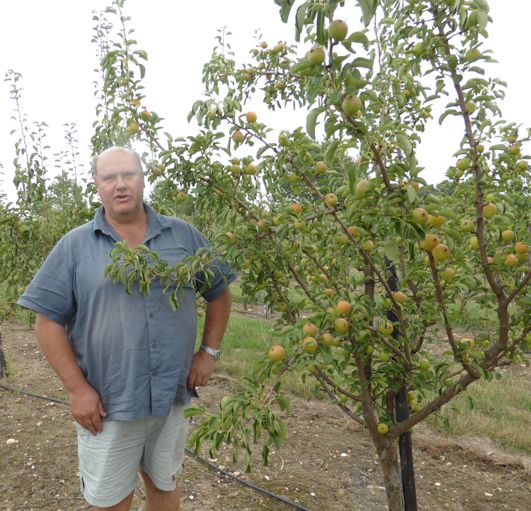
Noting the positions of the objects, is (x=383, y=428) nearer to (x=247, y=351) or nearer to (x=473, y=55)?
(x=473, y=55)

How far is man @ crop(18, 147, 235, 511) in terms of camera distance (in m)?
1.91

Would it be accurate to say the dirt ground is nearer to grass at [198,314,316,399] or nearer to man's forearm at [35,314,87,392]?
grass at [198,314,316,399]

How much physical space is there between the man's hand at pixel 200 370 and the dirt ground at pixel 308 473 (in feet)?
3.29

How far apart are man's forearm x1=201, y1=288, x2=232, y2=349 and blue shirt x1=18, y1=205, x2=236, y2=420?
266 millimetres

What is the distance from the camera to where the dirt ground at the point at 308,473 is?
2.83 metres

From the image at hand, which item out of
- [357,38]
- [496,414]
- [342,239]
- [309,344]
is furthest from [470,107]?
[496,414]

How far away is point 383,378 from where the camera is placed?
6.61 ft

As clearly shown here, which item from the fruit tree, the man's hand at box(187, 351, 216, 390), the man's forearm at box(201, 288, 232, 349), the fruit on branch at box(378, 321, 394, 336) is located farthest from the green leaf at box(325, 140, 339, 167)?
the man's hand at box(187, 351, 216, 390)

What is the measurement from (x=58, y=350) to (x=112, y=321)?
237mm

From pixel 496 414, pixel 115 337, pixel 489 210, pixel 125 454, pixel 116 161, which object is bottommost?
pixel 496 414

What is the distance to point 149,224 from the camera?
83.0 inches

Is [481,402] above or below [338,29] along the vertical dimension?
below

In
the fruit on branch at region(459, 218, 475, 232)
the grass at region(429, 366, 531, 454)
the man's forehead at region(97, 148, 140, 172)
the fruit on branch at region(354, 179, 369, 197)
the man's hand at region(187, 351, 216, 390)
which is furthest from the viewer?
the grass at region(429, 366, 531, 454)

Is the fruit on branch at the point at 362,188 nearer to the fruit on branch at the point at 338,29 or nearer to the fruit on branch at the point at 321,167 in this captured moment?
the fruit on branch at the point at 338,29
